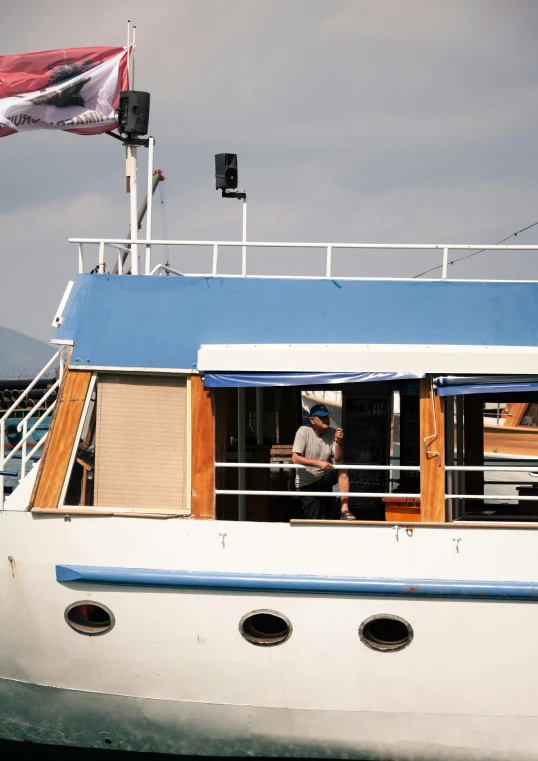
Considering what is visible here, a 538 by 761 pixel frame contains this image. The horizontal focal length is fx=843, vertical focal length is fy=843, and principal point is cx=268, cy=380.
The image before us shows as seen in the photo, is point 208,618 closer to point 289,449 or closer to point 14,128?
point 289,449

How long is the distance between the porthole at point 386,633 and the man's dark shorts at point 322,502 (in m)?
1.04

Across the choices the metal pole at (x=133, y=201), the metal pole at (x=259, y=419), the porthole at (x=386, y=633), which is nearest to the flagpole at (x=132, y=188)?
the metal pole at (x=133, y=201)

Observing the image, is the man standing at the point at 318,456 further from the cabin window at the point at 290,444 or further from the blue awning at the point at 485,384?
the blue awning at the point at 485,384

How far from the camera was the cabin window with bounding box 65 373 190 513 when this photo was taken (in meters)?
7.68

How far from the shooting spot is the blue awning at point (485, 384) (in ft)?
23.6

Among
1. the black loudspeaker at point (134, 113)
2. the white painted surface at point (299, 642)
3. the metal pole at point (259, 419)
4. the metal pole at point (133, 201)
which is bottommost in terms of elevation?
the white painted surface at point (299, 642)

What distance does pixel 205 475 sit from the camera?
7.62m

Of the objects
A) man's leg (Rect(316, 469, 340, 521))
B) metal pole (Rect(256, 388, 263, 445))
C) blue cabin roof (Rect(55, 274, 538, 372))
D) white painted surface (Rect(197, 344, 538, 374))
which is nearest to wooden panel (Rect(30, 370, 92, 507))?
blue cabin roof (Rect(55, 274, 538, 372))

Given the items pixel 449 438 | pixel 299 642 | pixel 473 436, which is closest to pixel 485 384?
pixel 449 438

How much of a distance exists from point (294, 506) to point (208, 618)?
259cm

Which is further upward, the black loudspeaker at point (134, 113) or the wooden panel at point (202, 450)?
the black loudspeaker at point (134, 113)

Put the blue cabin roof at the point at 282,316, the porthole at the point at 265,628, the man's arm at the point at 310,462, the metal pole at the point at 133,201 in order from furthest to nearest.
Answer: the metal pole at the point at 133,201 → the blue cabin roof at the point at 282,316 → the man's arm at the point at 310,462 → the porthole at the point at 265,628

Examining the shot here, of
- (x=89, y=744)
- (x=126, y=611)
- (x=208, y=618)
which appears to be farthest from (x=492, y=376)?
(x=89, y=744)

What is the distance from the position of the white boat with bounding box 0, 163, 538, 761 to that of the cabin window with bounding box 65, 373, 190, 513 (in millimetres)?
18
